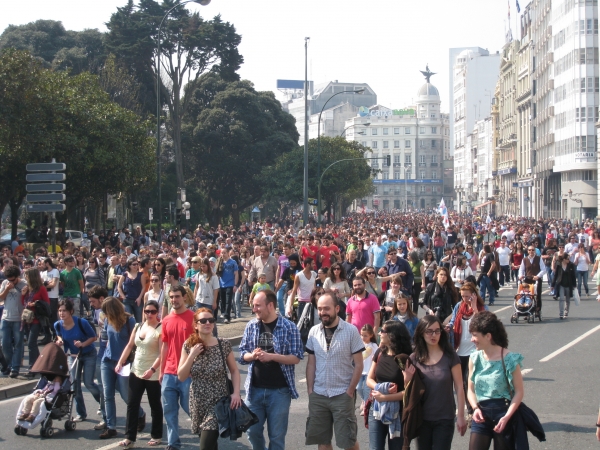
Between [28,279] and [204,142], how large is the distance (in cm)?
4836

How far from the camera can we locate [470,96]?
474ft

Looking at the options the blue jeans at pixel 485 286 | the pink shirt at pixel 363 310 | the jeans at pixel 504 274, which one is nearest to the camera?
the pink shirt at pixel 363 310

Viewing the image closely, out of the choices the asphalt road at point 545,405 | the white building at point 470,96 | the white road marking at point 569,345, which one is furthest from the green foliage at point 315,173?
the white building at point 470,96

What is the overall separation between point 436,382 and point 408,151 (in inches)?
6586

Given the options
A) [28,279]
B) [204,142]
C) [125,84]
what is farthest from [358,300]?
[204,142]

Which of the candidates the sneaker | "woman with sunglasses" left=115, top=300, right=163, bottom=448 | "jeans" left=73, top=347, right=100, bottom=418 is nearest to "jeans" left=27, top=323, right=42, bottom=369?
"jeans" left=73, top=347, right=100, bottom=418

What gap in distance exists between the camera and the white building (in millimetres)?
141125

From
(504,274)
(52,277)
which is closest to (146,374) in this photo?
(52,277)

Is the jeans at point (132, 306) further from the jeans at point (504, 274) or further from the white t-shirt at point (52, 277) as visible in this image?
the jeans at point (504, 274)

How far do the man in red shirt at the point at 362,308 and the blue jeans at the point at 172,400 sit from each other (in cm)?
253

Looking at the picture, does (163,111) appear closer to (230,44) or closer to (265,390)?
(230,44)

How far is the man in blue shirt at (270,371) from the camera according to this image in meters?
6.33

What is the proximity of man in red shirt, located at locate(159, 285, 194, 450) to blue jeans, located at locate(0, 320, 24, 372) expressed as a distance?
15.3 ft

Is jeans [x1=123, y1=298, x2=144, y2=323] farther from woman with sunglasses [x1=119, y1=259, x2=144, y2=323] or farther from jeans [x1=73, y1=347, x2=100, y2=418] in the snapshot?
jeans [x1=73, y1=347, x2=100, y2=418]
